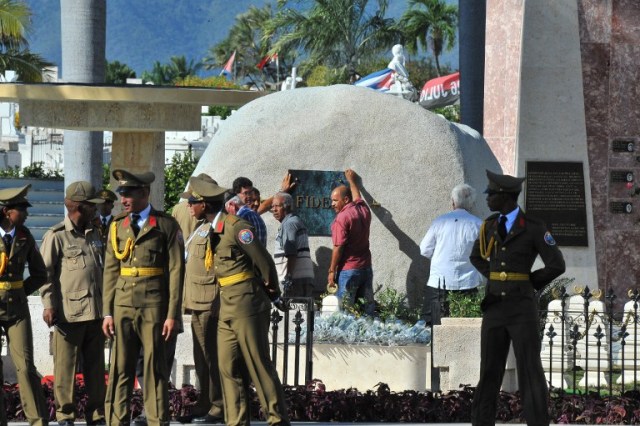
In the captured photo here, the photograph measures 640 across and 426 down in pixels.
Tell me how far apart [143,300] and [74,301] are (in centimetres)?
74

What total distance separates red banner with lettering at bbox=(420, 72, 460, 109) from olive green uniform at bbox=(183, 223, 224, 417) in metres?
47.0

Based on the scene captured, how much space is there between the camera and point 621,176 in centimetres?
1588

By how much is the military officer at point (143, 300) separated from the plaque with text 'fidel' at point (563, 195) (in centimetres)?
786

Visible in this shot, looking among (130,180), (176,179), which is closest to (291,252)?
(130,180)

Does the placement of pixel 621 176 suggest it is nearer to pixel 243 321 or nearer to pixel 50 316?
pixel 243 321

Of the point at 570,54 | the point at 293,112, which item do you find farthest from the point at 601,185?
the point at 293,112

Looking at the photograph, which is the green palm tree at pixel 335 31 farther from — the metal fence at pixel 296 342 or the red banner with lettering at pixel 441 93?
the metal fence at pixel 296 342

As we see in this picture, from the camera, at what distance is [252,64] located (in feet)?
307

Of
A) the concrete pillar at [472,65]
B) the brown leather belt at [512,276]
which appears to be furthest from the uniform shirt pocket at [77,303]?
the concrete pillar at [472,65]

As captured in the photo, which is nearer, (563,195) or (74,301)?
(74,301)

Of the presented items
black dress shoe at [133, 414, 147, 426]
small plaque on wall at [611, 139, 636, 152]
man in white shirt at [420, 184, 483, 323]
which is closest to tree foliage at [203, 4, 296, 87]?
small plaque on wall at [611, 139, 636, 152]

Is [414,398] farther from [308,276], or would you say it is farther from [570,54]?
[570,54]

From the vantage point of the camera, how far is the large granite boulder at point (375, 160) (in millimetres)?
13391

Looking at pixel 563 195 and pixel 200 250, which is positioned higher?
pixel 563 195
